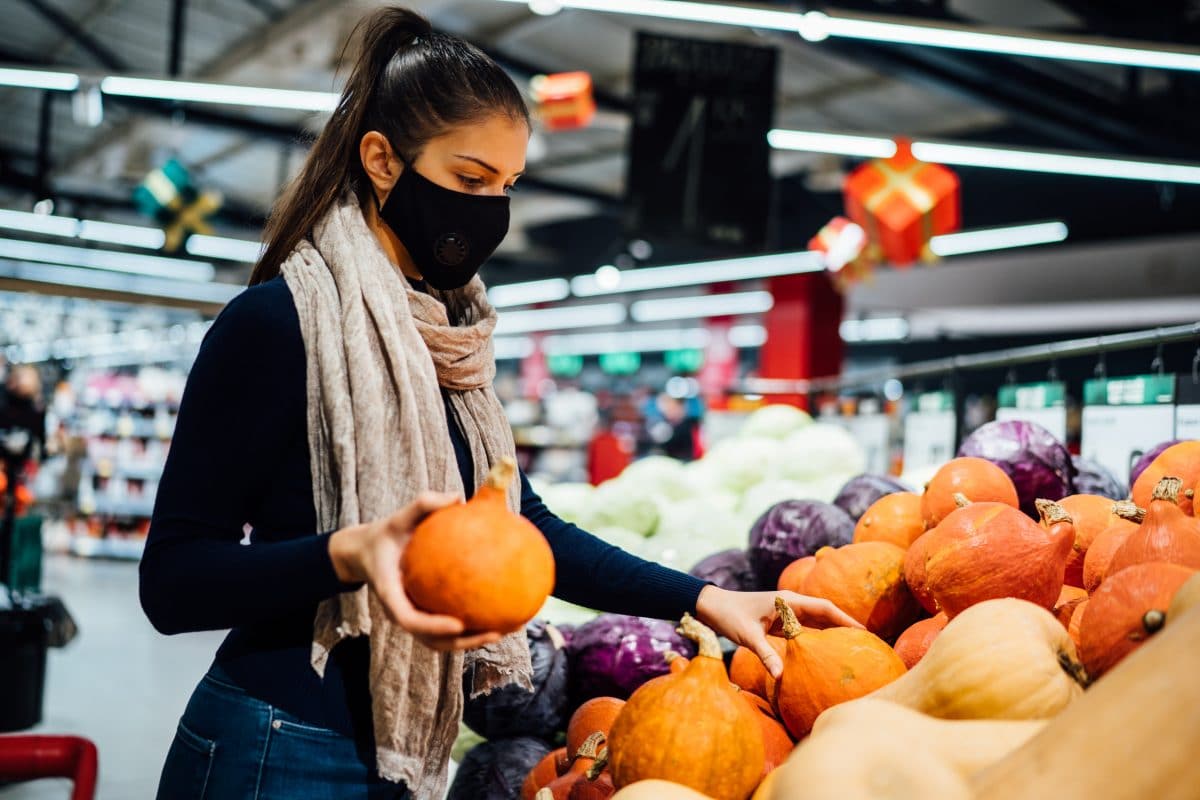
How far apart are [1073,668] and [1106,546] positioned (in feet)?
1.53

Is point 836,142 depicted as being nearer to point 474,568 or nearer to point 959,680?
point 959,680

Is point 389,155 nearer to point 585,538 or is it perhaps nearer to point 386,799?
point 585,538

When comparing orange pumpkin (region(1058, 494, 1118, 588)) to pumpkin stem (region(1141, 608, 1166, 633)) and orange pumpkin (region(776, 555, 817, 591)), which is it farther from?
pumpkin stem (region(1141, 608, 1166, 633))

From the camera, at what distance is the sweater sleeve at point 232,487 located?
1114 mm

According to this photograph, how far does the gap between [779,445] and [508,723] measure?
1984 millimetres

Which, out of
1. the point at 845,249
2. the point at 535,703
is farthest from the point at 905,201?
the point at 535,703

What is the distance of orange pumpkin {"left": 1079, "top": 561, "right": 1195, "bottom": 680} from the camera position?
1.03 metres

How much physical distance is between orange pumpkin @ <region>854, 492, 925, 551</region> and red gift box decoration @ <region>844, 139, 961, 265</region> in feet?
15.4

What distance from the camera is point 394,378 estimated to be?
52.2 inches

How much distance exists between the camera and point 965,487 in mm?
1770

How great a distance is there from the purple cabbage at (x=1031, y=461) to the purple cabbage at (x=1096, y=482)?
63mm

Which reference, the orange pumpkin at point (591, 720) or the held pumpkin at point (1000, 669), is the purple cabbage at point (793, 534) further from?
the held pumpkin at point (1000, 669)

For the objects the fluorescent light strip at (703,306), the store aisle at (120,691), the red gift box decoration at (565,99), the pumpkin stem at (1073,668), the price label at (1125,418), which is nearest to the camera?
the pumpkin stem at (1073,668)

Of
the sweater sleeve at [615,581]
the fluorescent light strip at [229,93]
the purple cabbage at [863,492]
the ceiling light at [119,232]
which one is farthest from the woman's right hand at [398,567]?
the ceiling light at [119,232]
